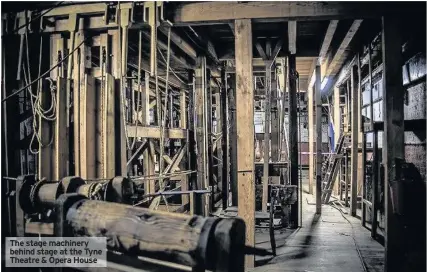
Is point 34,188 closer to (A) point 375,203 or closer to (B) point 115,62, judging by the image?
(B) point 115,62

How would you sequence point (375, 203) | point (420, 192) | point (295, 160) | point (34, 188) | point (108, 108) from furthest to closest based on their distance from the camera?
point (295, 160)
point (375, 203)
point (108, 108)
point (420, 192)
point (34, 188)

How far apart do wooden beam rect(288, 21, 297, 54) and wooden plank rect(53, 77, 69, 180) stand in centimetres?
352

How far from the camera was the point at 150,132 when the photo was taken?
5496mm

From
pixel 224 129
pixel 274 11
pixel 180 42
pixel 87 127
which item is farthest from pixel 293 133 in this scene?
pixel 87 127

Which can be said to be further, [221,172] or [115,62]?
[221,172]

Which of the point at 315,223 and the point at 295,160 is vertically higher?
the point at 295,160

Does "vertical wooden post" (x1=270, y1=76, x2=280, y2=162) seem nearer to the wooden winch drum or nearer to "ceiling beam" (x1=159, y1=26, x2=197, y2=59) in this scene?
"ceiling beam" (x1=159, y1=26, x2=197, y2=59)

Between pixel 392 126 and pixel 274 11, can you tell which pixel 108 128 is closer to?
pixel 274 11

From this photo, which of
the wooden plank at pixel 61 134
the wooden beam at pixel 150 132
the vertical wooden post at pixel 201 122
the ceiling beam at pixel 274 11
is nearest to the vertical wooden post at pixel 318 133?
the vertical wooden post at pixel 201 122

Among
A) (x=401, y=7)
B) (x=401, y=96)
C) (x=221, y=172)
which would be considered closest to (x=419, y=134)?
(x=401, y=96)

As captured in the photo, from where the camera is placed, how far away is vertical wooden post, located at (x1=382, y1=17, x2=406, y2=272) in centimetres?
390

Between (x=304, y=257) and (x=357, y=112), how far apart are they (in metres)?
3.88

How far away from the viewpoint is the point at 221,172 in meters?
8.61

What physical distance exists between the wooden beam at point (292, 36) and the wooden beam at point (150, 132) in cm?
276
